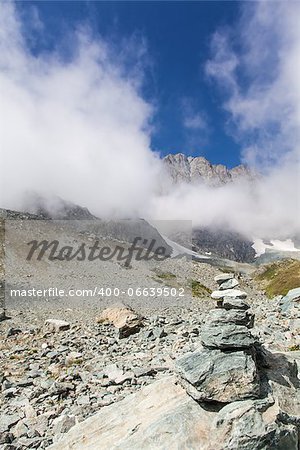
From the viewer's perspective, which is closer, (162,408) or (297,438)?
(297,438)

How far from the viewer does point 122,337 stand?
29.5 meters

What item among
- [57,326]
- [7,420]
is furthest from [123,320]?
[7,420]

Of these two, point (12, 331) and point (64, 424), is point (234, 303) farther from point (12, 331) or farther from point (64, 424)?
point (12, 331)

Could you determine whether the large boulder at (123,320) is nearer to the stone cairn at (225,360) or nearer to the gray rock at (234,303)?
the stone cairn at (225,360)

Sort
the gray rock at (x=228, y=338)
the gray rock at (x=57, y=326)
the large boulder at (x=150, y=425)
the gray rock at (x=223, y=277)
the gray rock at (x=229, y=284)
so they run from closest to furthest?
1. the large boulder at (x=150, y=425)
2. the gray rock at (x=228, y=338)
3. the gray rock at (x=229, y=284)
4. the gray rock at (x=223, y=277)
5. the gray rock at (x=57, y=326)

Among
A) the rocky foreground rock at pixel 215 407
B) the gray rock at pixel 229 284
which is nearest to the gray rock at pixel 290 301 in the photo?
the gray rock at pixel 229 284

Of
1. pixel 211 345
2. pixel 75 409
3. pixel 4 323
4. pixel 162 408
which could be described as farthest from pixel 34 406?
pixel 4 323

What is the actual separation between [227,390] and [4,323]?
93.9ft

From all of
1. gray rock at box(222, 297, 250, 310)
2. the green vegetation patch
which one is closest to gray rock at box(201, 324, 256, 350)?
gray rock at box(222, 297, 250, 310)

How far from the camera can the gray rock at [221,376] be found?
12250 millimetres

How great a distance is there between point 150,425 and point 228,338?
Answer: 4.31 metres

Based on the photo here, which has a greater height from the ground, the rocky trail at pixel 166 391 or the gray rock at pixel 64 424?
the rocky trail at pixel 166 391

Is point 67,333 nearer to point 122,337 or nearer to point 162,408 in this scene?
point 122,337

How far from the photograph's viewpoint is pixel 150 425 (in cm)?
1188
